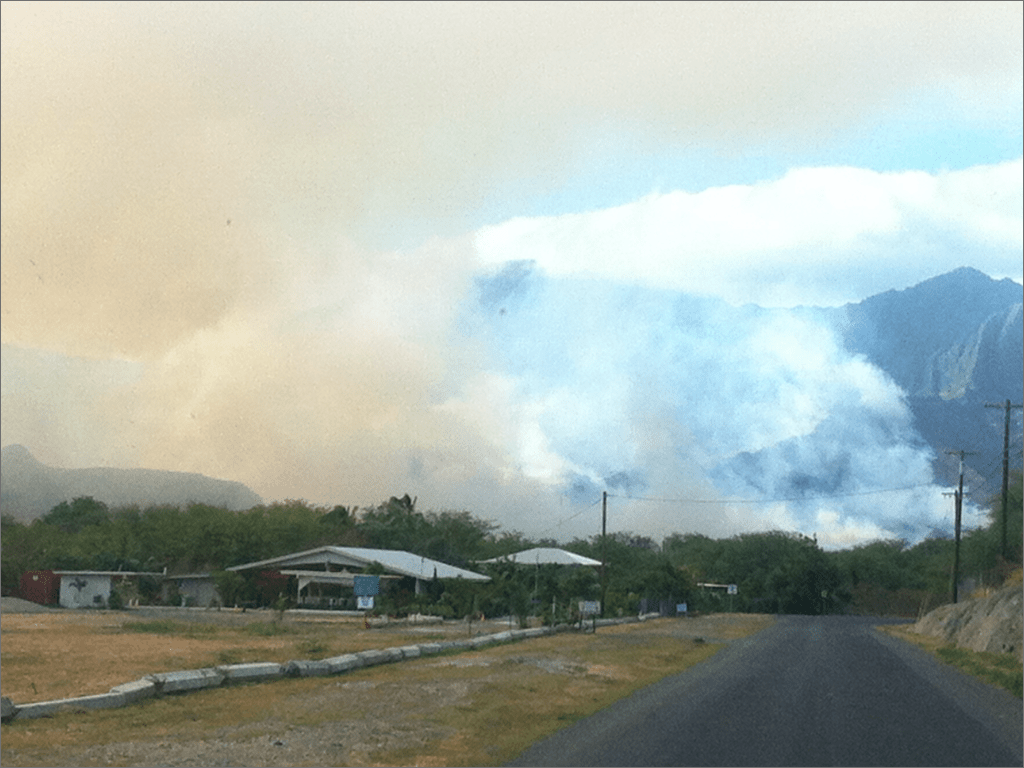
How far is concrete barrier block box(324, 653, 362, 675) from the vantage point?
2344cm

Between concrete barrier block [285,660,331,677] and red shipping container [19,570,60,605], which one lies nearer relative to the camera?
concrete barrier block [285,660,331,677]

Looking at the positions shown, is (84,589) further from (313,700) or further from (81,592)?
(313,700)

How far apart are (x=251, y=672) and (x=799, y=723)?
969 cm

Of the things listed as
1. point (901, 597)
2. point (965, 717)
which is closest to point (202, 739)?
point (965, 717)

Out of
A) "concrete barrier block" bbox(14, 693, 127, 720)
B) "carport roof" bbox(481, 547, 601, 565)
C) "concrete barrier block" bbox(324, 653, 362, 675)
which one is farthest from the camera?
"carport roof" bbox(481, 547, 601, 565)

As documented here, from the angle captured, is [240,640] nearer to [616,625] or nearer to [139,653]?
[139,653]

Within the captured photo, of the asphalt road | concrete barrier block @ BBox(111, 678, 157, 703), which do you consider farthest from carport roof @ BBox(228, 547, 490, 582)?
concrete barrier block @ BBox(111, 678, 157, 703)

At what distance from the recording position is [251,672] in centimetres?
2092

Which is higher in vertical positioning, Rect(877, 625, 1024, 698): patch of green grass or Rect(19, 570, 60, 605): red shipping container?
Rect(877, 625, 1024, 698): patch of green grass

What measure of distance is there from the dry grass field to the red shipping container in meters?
28.9

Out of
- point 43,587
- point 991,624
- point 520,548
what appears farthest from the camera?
point 520,548

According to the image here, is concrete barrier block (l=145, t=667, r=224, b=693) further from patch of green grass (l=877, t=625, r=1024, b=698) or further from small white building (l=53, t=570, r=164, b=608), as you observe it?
small white building (l=53, t=570, r=164, b=608)

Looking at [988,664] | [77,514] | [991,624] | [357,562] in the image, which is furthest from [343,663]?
[77,514]

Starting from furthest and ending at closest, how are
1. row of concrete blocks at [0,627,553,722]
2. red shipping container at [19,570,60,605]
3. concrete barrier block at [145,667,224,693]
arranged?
red shipping container at [19,570,60,605], concrete barrier block at [145,667,224,693], row of concrete blocks at [0,627,553,722]
